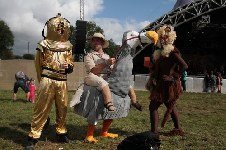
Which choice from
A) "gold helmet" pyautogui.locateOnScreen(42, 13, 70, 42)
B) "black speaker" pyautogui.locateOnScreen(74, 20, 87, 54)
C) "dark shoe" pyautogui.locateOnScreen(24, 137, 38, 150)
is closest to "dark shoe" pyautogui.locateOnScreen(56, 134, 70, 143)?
"dark shoe" pyautogui.locateOnScreen(24, 137, 38, 150)

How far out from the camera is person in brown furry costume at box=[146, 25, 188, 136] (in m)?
5.71

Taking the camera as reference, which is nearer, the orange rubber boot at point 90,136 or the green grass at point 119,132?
the green grass at point 119,132

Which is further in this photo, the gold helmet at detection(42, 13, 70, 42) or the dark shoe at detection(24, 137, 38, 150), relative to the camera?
the gold helmet at detection(42, 13, 70, 42)

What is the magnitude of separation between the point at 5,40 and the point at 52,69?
58.3 meters

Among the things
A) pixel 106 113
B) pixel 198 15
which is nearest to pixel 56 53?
pixel 106 113

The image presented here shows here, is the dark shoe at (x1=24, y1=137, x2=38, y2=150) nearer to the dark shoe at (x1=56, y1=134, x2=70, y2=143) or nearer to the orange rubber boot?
the dark shoe at (x1=56, y1=134, x2=70, y2=143)

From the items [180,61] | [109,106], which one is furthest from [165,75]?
[109,106]

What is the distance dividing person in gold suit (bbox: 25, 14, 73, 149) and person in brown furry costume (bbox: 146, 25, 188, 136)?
4.39ft

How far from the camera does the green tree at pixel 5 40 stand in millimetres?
60500

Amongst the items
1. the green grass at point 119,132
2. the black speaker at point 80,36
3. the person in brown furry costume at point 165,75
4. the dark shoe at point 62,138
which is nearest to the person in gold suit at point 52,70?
the black speaker at point 80,36

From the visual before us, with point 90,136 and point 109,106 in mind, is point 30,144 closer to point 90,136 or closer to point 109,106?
point 90,136

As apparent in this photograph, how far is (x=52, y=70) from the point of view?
5191 millimetres

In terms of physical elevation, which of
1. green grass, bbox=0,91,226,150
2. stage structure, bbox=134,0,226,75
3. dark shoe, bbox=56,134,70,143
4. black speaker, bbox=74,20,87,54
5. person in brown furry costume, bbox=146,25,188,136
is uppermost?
stage structure, bbox=134,0,226,75

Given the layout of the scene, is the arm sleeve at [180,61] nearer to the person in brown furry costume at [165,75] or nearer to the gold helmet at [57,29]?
the person in brown furry costume at [165,75]
